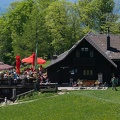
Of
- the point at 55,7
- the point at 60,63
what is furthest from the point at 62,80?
the point at 55,7

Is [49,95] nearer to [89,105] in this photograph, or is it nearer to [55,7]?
[89,105]

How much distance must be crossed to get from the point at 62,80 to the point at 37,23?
70.9 ft

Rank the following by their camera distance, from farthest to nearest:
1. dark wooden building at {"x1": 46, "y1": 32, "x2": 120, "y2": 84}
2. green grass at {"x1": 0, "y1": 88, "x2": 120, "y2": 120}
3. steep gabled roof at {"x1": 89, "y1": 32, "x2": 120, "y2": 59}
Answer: steep gabled roof at {"x1": 89, "y1": 32, "x2": 120, "y2": 59}
dark wooden building at {"x1": 46, "y1": 32, "x2": 120, "y2": 84}
green grass at {"x1": 0, "y1": 88, "x2": 120, "y2": 120}

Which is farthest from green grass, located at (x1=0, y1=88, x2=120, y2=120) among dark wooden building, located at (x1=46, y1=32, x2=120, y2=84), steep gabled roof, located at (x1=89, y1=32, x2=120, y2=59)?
steep gabled roof, located at (x1=89, y1=32, x2=120, y2=59)

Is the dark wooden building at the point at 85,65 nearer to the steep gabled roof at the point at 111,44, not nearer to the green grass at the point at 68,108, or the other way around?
the steep gabled roof at the point at 111,44

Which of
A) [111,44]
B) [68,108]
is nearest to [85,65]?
[111,44]

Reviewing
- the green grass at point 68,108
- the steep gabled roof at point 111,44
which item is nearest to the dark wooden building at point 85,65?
the steep gabled roof at point 111,44

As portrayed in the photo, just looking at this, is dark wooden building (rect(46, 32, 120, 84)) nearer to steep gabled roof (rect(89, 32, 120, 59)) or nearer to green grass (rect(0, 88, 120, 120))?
steep gabled roof (rect(89, 32, 120, 59))

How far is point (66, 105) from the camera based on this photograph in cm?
3034

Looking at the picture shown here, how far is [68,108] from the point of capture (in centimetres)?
2942

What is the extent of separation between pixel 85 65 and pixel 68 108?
14.3m

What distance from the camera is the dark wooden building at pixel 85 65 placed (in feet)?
141

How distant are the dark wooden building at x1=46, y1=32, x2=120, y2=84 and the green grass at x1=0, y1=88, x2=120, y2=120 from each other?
875 cm

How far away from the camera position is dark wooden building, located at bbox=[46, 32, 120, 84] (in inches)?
1693
